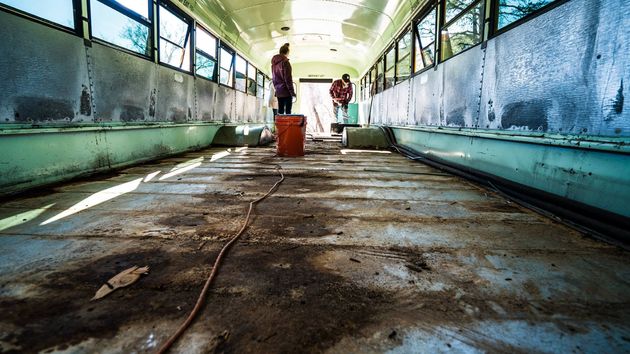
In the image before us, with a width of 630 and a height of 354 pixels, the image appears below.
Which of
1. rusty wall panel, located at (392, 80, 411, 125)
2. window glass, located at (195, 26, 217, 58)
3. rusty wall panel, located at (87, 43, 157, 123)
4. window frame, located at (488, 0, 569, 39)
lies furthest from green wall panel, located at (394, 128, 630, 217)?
window glass, located at (195, 26, 217, 58)

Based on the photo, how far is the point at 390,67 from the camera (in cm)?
892

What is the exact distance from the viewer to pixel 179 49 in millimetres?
5934

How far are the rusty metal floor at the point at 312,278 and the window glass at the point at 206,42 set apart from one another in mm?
5421

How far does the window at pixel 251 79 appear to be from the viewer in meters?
11.0

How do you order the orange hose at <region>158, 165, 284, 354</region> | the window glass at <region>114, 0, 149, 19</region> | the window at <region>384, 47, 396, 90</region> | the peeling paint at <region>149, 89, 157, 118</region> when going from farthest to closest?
the window at <region>384, 47, 396, 90</region> → the peeling paint at <region>149, 89, 157, 118</region> → the window glass at <region>114, 0, 149, 19</region> → the orange hose at <region>158, 165, 284, 354</region>

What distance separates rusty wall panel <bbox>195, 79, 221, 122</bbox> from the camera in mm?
6664

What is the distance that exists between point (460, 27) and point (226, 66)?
6.32m

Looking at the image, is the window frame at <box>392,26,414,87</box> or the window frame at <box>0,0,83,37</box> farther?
the window frame at <box>392,26,414,87</box>

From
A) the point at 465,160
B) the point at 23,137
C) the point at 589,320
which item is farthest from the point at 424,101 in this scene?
the point at 23,137

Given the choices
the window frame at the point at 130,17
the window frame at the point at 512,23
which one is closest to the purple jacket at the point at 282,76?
the window frame at the point at 130,17

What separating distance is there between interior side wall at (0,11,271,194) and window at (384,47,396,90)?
226 inches

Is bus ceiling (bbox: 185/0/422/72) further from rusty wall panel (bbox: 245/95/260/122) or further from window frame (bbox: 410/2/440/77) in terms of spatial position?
rusty wall panel (bbox: 245/95/260/122)

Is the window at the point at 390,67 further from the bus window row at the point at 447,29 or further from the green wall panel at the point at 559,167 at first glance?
the green wall panel at the point at 559,167

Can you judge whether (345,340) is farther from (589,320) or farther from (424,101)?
(424,101)
